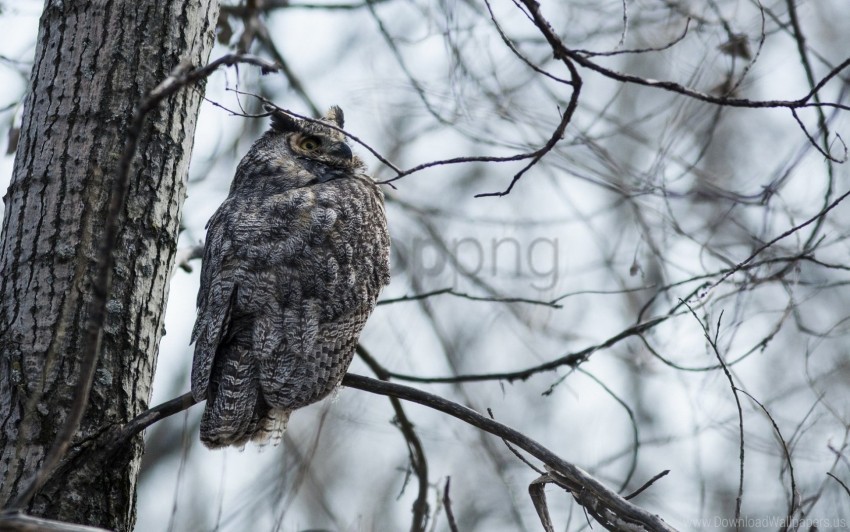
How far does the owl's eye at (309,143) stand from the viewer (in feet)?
12.2

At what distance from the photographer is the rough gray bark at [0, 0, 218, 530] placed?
228cm

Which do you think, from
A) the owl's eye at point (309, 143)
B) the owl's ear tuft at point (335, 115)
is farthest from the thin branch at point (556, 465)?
the owl's ear tuft at point (335, 115)

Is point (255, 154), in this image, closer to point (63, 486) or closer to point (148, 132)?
point (148, 132)

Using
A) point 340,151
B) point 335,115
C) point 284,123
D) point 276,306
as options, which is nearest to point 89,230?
point 276,306

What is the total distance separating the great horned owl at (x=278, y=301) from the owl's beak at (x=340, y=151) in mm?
363

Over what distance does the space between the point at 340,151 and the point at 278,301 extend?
1.03 m

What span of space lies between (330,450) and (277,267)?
129 centimetres

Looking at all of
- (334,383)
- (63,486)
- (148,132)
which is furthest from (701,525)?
(148,132)

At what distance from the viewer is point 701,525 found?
278 centimetres

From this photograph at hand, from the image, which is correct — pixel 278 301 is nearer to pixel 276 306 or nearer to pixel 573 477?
pixel 276 306

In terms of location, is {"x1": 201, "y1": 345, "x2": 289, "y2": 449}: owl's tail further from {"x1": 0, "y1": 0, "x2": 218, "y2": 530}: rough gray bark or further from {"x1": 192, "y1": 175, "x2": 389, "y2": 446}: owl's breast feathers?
{"x1": 0, "y1": 0, "x2": 218, "y2": 530}: rough gray bark

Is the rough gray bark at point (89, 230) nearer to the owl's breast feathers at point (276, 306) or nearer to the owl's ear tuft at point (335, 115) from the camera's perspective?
the owl's breast feathers at point (276, 306)

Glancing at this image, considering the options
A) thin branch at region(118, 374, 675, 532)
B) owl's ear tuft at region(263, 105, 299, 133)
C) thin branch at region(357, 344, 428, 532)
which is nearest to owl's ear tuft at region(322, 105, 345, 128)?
owl's ear tuft at region(263, 105, 299, 133)

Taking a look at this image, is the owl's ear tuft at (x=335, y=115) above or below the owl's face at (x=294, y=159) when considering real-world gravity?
above
